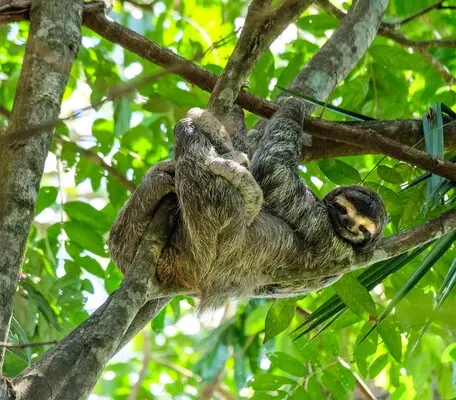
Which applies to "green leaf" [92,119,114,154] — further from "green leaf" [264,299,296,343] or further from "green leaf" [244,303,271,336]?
"green leaf" [264,299,296,343]

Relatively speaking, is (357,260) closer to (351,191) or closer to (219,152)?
(351,191)

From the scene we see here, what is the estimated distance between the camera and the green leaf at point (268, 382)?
7070mm

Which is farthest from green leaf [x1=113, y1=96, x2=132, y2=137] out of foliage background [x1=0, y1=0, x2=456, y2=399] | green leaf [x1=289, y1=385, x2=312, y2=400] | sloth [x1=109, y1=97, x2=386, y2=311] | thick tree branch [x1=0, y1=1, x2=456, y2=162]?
green leaf [x1=289, y1=385, x2=312, y2=400]

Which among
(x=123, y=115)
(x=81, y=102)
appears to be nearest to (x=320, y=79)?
(x=123, y=115)

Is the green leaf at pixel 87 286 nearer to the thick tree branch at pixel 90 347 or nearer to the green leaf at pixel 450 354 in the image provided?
the thick tree branch at pixel 90 347

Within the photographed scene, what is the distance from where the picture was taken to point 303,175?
8500 millimetres

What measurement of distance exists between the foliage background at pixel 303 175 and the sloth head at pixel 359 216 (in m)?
0.15

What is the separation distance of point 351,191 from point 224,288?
1438 mm

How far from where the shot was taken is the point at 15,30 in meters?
9.66

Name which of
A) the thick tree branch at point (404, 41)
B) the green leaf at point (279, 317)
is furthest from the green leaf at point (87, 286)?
the thick tree branch at point (404, 41)

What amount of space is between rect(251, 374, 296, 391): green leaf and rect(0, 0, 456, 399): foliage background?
0.01 metres

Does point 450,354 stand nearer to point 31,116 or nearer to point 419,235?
point 419,235

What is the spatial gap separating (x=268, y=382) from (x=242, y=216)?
1.93 metres

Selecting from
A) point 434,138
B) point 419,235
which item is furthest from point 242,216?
point 434,138
